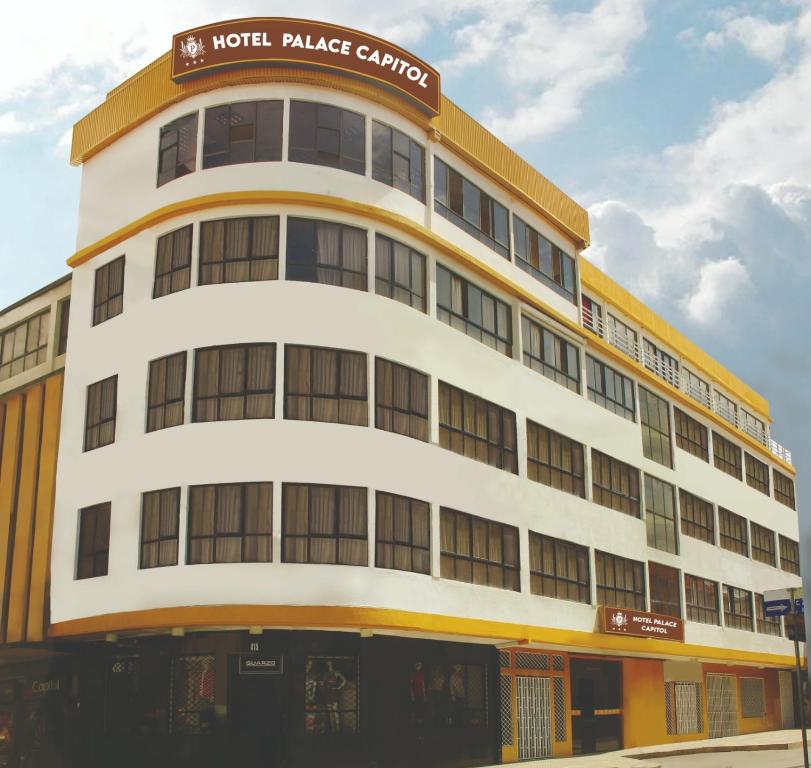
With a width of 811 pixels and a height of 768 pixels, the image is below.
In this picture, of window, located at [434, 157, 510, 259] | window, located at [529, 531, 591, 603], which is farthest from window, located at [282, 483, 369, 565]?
window, located at [434, 157, 510, 259]

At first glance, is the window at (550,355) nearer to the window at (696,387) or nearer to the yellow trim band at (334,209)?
the yellow trim band at (334,209)

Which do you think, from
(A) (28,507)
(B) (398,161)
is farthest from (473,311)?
(A) (28,507)

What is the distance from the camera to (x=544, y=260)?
34781mm

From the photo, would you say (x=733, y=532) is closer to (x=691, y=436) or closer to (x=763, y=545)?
(x=763, y=545)

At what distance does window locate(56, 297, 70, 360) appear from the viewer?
3105cm

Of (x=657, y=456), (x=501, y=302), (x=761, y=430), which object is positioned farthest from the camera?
(x=761, y=430)

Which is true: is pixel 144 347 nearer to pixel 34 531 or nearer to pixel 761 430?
pixel 34 531

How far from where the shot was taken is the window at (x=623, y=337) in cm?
4098

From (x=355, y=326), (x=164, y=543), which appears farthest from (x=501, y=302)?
(x=164, y=543)

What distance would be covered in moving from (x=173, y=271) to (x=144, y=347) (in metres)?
1.93

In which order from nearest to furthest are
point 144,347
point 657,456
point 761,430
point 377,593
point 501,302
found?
point 377,593 → point 144,347 → point 501,302 → point 657,456 → point 761,430

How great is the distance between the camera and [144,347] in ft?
86.9

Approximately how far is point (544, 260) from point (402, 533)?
12.5 m

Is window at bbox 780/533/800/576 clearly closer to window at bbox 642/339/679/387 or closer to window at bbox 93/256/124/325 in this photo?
window at bbox 642/339/679/387
